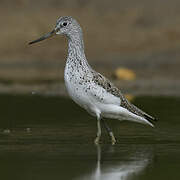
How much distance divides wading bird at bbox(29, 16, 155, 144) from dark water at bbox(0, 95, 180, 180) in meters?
0.38

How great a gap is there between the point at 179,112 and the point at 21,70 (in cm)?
944

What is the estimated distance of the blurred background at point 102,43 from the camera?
2000 cm

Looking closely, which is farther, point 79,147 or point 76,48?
point 76,48

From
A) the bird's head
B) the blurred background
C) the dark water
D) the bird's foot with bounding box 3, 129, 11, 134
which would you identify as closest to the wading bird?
the bird's head

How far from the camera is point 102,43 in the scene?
2480 centimetres

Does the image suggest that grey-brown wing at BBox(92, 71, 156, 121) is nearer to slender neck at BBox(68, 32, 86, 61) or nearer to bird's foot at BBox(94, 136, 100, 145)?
slender neck at BBox(68, 32, 86, 61)

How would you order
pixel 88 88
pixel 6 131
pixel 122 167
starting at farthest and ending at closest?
1. pixel 6 131
2. pixel 88 88
3. pixel 122 167

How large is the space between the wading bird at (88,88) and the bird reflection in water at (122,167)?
95 centimetres

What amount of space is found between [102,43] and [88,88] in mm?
14079

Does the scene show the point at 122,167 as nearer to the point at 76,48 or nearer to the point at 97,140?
the point at 97,140

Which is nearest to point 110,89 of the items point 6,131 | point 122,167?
point 6,131

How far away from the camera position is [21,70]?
22.6m

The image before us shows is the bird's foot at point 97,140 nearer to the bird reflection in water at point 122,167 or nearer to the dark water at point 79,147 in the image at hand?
the dark water at point 79,147

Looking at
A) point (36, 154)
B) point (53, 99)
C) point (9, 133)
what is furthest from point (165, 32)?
point (36, 154)
